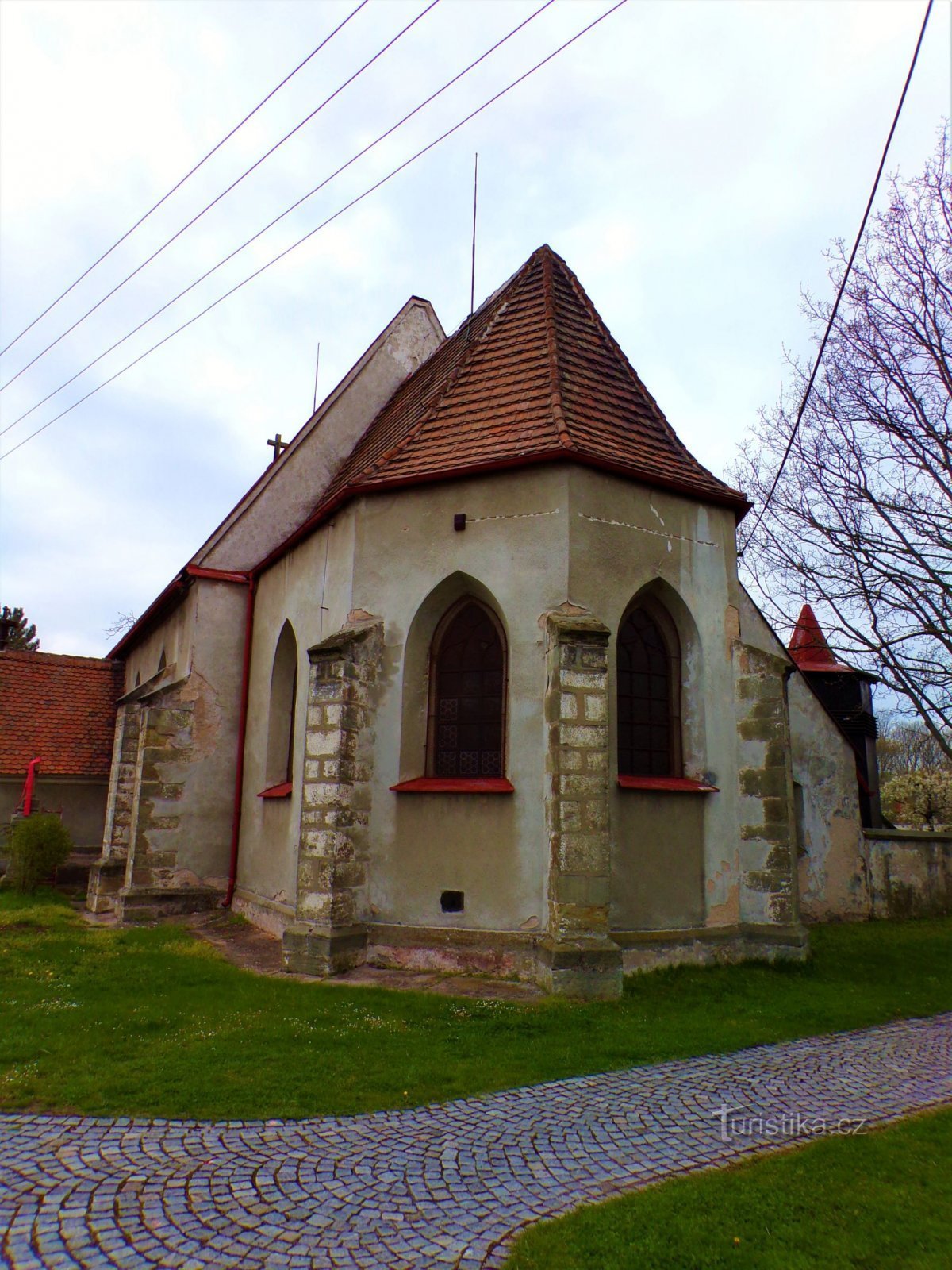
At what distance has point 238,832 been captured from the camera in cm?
1323

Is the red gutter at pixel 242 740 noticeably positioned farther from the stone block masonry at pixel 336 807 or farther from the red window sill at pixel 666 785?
the red window sill at pixel 666 785

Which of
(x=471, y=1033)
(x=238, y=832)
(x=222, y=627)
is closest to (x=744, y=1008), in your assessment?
(x=471, y=1033)

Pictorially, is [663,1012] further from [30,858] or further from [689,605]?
[30,858]

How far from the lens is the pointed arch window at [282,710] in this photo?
1241 centimetres

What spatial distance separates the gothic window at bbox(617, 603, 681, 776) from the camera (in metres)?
A: 9.57

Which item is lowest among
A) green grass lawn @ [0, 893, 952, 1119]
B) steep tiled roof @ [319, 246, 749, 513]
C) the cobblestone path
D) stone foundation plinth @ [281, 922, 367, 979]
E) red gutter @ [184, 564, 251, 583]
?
the cobblestone path

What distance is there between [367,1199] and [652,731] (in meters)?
6.45

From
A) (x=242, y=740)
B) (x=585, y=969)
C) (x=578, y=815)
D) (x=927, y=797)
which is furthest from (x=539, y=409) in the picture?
(x=927, y=797)

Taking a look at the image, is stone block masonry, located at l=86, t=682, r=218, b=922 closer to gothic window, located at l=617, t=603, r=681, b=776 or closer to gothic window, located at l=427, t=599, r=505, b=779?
gothic window, located at l=427, t=599, r=505, b=779

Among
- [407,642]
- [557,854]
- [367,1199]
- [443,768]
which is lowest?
[367,1199]

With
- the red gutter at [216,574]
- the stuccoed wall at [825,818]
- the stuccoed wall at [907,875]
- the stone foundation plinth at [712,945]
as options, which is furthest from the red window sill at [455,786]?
the stuccoed wall at [907,875]

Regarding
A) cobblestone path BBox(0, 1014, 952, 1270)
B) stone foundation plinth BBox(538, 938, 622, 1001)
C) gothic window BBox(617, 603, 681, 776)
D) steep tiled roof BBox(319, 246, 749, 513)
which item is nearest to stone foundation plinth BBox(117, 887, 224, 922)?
steep tiled roof BBox(319, 246, 749, 513)

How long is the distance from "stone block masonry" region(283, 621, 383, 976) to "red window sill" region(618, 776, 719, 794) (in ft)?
9.24

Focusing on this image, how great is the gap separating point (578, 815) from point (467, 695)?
215cm
